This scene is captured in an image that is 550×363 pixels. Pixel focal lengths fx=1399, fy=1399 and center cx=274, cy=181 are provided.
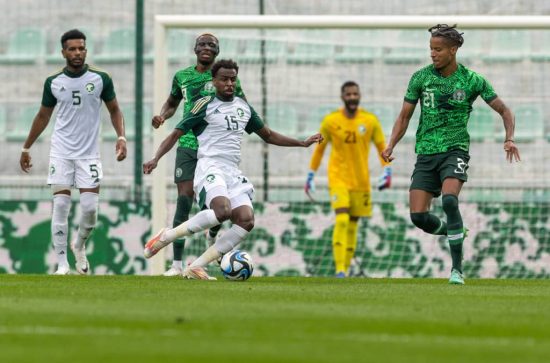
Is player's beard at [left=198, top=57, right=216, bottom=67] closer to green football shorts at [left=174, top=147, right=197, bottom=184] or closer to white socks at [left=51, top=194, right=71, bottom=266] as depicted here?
green football shorts at [left=174, top=147, right=197, bottom=184]

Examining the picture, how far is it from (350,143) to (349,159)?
7.2 inches

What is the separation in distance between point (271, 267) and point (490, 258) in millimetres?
2642

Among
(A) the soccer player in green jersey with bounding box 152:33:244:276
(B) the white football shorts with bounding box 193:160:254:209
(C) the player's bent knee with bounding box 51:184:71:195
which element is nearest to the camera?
(B) the white football shorts with bounding box 193:160:254:209

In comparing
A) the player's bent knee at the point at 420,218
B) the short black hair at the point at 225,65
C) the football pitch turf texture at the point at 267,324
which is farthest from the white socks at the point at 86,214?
the player's bent knee at the point at 420,218

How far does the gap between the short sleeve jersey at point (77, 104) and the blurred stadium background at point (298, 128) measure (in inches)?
134

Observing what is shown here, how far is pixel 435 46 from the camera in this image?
38.7ft

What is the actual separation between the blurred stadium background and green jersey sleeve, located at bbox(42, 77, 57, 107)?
3.45 m

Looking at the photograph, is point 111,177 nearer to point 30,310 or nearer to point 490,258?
point 490,258

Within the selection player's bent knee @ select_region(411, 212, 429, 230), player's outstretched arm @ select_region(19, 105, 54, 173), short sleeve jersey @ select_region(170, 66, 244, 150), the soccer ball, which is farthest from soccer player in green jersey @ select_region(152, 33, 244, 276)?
player's bent knee @ select_region(411, 212, 429, 230)

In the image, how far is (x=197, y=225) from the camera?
38.2 ft

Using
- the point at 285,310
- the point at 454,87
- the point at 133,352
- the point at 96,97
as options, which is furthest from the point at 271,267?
the point at 133,352

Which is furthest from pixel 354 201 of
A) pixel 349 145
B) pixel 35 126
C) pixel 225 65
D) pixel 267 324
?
pixel 267 324

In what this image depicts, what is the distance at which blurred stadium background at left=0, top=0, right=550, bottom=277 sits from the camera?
55.0 feet

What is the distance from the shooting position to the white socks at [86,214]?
13180 mm
